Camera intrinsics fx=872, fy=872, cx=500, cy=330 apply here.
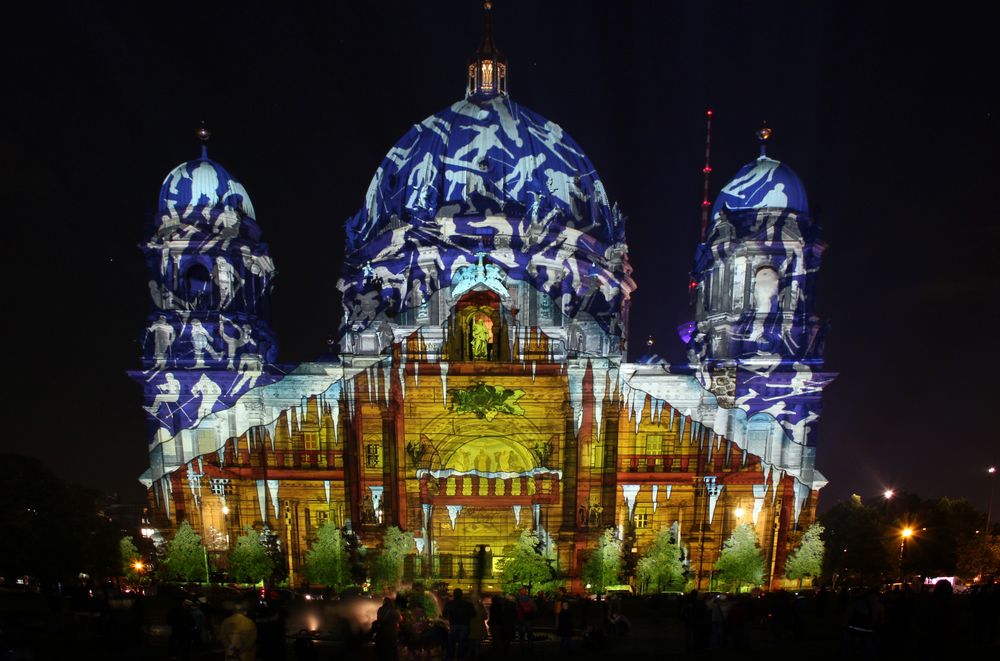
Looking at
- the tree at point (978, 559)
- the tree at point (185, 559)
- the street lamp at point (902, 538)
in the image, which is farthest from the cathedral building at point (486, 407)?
the tree at point (978, 559)

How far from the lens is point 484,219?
56469 mm

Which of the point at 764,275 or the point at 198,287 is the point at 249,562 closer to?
the point at 198,287

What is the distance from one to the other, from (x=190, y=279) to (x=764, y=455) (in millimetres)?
34043

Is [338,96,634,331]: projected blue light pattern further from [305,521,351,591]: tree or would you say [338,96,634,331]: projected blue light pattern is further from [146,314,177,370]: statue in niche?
[305,521,351,591]: tree

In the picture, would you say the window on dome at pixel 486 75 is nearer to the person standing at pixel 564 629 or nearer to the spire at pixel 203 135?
the spire at pixel 203 135

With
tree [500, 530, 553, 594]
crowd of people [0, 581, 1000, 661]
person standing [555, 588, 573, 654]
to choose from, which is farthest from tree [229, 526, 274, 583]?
person standing [555, 588, 573, 654]

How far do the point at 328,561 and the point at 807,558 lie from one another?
2323 centimetres

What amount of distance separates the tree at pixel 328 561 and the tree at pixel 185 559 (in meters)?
5.32

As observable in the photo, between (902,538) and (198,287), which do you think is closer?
(902,538)

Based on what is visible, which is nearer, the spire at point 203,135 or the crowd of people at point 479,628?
the crowd of people at point 479,628

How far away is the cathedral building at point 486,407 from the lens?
44.2 m

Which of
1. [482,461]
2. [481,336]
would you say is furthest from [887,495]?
[481,336]

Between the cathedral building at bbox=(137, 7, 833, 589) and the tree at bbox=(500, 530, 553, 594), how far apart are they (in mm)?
2560

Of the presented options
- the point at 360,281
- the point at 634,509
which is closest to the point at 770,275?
the point at 634,509
